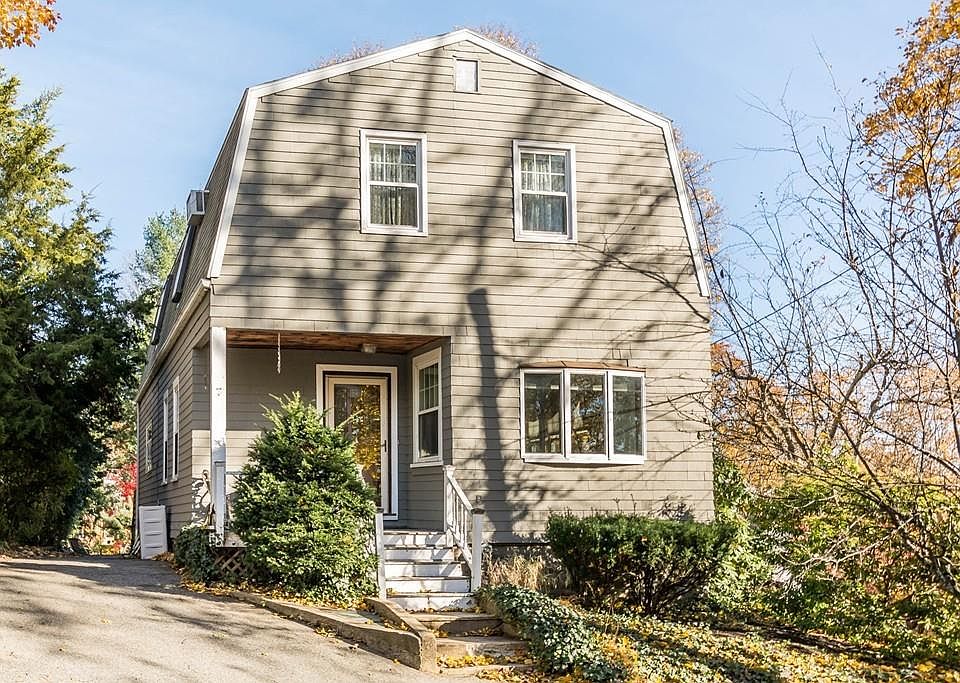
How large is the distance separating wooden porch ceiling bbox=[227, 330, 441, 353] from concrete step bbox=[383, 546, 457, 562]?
2.82m

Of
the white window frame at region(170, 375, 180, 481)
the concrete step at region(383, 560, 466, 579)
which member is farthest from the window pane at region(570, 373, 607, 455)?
the white window frame at region(170, 375, 180, 481)

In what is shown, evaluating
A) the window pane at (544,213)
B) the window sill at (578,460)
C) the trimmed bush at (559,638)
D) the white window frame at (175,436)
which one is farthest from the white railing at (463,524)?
the white window frame at (175,436)

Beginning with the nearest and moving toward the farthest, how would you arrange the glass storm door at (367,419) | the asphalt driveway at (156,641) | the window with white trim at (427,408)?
the asphalt driveway at (156,641) → the window with white trim at (427,408) → the glass storm door at (367,419)

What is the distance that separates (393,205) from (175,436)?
19.9 ft

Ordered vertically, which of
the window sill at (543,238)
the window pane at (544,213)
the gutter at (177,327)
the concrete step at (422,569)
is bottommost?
the concrete step at (422,569)

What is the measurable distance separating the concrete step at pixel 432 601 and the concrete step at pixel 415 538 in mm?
1066

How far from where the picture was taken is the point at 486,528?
14344mm

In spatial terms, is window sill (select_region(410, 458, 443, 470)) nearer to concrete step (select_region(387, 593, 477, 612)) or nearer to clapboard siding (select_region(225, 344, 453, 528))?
clapboard siding (select_region(225, 344, 453, 528))

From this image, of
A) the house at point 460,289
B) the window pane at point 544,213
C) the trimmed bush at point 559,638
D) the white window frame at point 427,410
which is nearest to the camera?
the trimmed bush at point 559,638

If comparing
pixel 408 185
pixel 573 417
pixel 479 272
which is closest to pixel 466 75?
pixel 408 185

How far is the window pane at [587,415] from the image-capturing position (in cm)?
1486

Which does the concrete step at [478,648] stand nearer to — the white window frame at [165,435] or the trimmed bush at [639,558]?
the trimmed bush at [639,558]

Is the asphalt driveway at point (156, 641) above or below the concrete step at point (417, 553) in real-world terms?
below

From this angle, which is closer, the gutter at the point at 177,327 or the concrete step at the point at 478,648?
the concrete step at the point at 478,648
